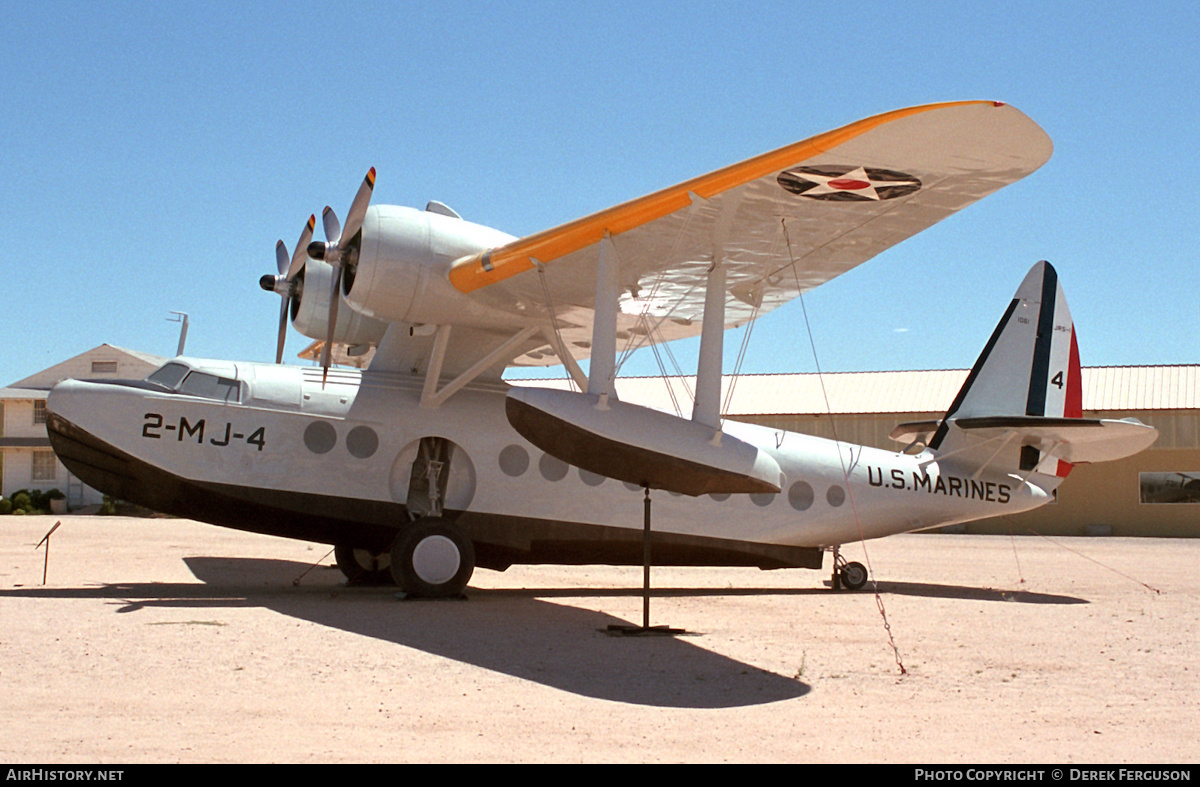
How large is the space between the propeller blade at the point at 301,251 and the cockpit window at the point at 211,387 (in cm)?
202

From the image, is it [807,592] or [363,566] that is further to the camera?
[807,592]

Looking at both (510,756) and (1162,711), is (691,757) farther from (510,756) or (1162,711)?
(1162,711)

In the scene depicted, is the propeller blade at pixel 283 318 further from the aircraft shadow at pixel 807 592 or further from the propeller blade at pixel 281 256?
the aircraft shadow at pixel 807 592

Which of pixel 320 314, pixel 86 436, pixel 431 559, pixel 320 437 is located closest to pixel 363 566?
pixel 320 437

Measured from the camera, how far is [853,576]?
618 inches

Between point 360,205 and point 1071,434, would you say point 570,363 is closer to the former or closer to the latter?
point 360,205

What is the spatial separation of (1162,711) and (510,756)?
180 inches

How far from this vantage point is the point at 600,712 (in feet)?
21.9

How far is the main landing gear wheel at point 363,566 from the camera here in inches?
583

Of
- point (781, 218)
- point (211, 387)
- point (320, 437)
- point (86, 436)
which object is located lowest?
point (86, 436)

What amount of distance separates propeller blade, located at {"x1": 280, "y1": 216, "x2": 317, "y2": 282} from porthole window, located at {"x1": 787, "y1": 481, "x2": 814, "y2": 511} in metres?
7.66

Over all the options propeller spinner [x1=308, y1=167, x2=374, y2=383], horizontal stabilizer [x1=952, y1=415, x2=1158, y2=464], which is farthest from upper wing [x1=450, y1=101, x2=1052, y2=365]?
horizontal stabilizer [x1=952, y1=415, x2=1158, y2=464]

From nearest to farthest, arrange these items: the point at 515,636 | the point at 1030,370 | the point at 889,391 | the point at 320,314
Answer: the point at 515,636 → the point at 320,314 → the point at 1030,370 → the point at 889,391

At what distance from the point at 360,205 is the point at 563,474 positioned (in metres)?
4.47
